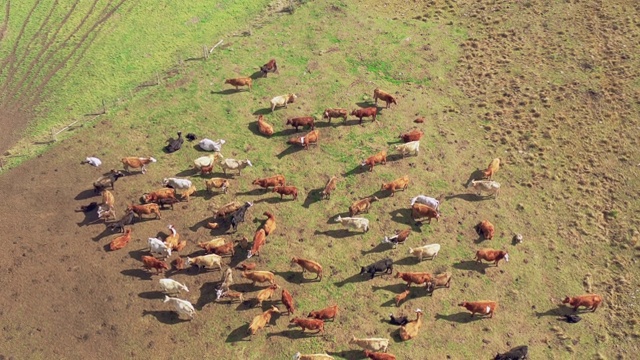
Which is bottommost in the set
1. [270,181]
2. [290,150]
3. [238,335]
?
[238,335]

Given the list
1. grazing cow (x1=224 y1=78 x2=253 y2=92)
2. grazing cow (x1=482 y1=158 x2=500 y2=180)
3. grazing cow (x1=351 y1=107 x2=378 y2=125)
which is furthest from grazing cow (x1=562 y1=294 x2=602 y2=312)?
grazing cow (x1=224 y1=78 x2=253 y2=92)

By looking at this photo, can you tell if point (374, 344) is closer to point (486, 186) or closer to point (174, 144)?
point (486, 186)

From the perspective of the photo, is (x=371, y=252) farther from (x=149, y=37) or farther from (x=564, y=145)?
(x=149, y=37)

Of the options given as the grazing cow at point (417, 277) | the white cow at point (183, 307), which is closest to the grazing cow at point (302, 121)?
the grazing cow at point (417, 277)

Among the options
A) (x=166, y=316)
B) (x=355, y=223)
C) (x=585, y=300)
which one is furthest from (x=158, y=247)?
(x=585, y=300)

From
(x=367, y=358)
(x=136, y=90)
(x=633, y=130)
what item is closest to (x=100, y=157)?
(x=136, y=90)

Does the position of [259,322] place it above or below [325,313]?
above
